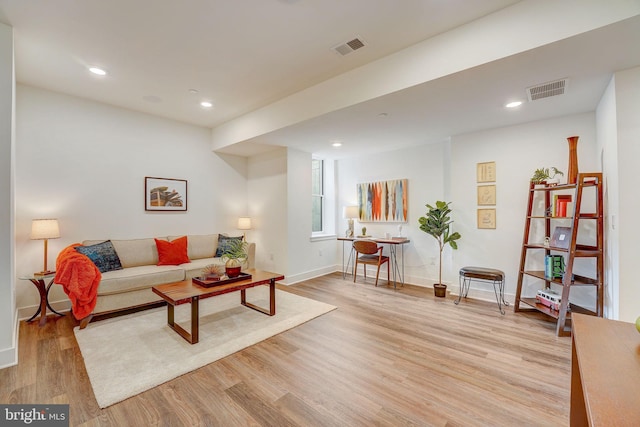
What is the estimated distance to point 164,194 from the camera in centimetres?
456

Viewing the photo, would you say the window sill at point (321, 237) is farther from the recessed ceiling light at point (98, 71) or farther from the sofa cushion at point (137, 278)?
the recessed ceiling light at point (98, 71)

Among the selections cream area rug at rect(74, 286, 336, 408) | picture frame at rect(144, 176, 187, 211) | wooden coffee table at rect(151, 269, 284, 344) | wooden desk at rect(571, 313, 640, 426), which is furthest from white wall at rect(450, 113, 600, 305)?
picture frame at rect(144, 176, 187, 211)

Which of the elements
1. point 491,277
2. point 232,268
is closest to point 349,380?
point 232,268

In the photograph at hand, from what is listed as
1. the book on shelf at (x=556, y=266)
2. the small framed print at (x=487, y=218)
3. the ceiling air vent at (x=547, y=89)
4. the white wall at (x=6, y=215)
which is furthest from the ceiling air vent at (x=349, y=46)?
the book on shelf at (x=556, y=266)

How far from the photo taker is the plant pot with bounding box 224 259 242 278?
3.20 metres

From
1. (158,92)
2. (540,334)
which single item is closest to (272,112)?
(158,92)

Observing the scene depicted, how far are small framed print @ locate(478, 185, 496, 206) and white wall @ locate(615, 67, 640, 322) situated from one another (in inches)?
63.3

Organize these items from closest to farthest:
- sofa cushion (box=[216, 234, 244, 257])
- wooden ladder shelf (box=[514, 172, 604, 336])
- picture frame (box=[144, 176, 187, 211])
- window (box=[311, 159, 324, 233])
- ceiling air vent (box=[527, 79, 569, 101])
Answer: ceiling air vent (box=[527, 79, 569, 101]) < wooden ladder shelf (box=[514, 172, 604, 336]) < picture frame (box=[144, 176, 187, 211]) < sofa cushion (box=[216, 234, 244, 257]) < window (box=[311, 159, 324, 233])

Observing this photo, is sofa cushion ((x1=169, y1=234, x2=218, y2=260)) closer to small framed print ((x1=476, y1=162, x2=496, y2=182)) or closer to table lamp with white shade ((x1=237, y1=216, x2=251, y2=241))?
table lamp with white shade ((x1=237, y1=216, x2=251, y2=241))

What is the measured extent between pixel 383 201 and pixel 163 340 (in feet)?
13.6

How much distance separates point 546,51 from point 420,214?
10.2 feet

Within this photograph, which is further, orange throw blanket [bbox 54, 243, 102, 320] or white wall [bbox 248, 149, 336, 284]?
white wall [bbox 248, 149, 336, 284]

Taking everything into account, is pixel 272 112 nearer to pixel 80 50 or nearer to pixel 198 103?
pixel 198 103

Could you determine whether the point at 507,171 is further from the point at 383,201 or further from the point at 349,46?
the point at 349,46
